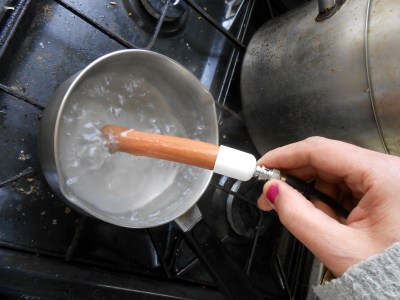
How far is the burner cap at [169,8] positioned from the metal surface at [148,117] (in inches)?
5.4

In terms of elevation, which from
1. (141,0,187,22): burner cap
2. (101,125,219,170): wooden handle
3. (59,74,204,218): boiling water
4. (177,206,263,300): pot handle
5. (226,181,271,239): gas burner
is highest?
(141,0,187,22): burner cap

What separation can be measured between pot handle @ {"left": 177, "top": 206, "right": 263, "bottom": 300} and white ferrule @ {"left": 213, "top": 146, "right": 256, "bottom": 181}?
17 centimetres

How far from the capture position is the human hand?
1.25 feet

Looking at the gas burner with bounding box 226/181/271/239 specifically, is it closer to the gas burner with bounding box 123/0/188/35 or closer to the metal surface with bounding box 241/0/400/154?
the metal surface with bounding box 241/0/400/154

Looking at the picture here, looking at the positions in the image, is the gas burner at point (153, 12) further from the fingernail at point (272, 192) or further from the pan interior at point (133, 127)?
the fingernail at point (272, 192)

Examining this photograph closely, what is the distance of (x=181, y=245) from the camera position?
0.71 meters

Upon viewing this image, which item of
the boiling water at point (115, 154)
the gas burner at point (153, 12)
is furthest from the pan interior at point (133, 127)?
the gas burner at point (153, 12)

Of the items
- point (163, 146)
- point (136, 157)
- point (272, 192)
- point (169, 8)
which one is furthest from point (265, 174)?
point (169, 8)

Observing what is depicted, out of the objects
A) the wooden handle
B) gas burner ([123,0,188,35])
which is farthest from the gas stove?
the wooden handle

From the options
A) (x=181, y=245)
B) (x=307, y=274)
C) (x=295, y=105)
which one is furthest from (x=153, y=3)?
(x=307, y=274)

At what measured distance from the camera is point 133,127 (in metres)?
0.65

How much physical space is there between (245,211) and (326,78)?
13.3 inches

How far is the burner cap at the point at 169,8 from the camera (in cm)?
68

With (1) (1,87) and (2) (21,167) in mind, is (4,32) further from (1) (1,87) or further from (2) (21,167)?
(2) (21,167)
